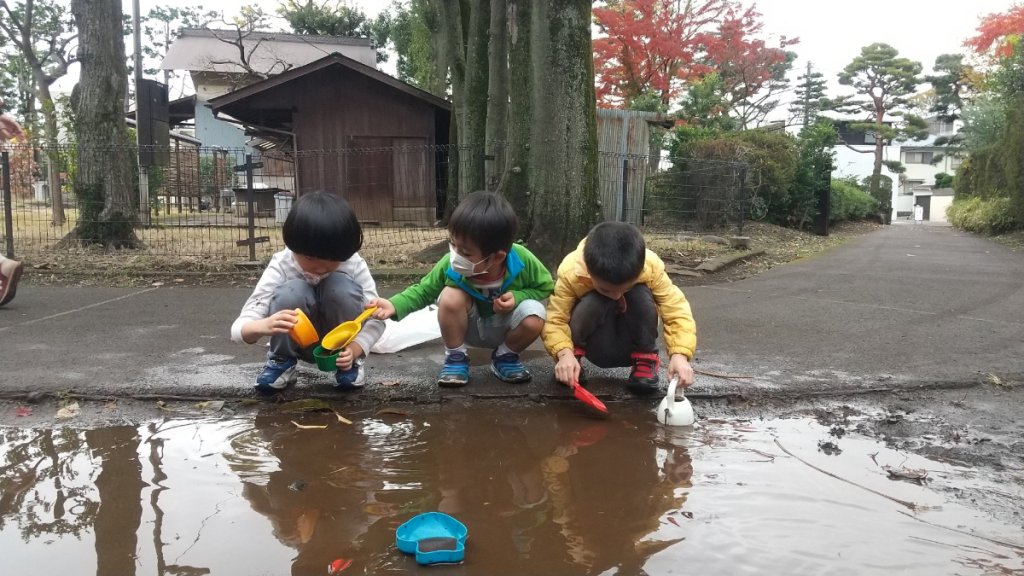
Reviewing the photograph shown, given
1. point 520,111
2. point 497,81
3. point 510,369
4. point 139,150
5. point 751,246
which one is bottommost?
point 510,369

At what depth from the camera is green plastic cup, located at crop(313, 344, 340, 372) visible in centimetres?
265

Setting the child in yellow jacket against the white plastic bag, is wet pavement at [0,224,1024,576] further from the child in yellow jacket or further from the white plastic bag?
the child in yellow jacket

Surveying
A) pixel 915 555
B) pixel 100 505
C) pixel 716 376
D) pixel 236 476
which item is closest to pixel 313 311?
pixel 236 476

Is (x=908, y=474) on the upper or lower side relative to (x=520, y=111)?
lower

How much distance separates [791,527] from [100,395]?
104 inches

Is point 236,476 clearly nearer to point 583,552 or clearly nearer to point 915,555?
point 583,552

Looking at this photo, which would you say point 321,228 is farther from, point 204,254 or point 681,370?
point 204,254

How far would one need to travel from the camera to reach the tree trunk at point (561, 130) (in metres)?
5.94

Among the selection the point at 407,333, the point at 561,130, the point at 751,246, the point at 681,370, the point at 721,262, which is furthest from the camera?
the point at 751,246

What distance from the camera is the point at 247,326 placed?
2529mm

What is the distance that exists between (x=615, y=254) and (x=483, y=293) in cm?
64

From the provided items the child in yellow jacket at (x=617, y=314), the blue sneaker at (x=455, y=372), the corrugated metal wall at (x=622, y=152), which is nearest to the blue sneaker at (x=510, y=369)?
the blue sneaker at (x=455, y=372)

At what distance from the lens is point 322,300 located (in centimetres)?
280

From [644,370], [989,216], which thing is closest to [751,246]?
[644,370]
